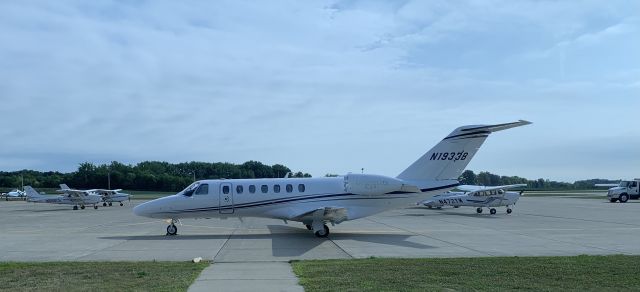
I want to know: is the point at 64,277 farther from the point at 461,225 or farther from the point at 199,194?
the point at 461,225

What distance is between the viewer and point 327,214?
21703 mm

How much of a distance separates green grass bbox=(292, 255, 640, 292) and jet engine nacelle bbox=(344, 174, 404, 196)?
8.90 metres

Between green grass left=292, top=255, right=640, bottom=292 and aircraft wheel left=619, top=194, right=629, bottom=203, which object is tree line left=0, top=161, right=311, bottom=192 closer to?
aircraft wheel left=619, top=194, right=629, bottom=203

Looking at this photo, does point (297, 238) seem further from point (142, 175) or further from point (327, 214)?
point (142, 175)

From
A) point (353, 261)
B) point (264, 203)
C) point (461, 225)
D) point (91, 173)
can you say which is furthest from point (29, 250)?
point (91, 173)

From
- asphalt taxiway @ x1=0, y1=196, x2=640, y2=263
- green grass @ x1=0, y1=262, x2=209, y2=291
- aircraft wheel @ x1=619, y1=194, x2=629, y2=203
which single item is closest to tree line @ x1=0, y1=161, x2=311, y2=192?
aircraft wheel @ x1=619, y1=194, x2=629, y2=203

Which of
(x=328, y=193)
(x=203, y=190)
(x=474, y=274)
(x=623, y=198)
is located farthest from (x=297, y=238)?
(x=623, y=198)

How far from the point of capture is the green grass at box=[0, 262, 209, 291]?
9.91 m

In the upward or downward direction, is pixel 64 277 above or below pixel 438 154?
below

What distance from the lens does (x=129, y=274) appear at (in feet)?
37.6

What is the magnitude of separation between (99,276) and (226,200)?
40.0 ft

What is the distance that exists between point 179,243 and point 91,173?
132942 millimetres

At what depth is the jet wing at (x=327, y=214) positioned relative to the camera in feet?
70.3

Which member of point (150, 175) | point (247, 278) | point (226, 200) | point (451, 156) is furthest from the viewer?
point (150, 175)
